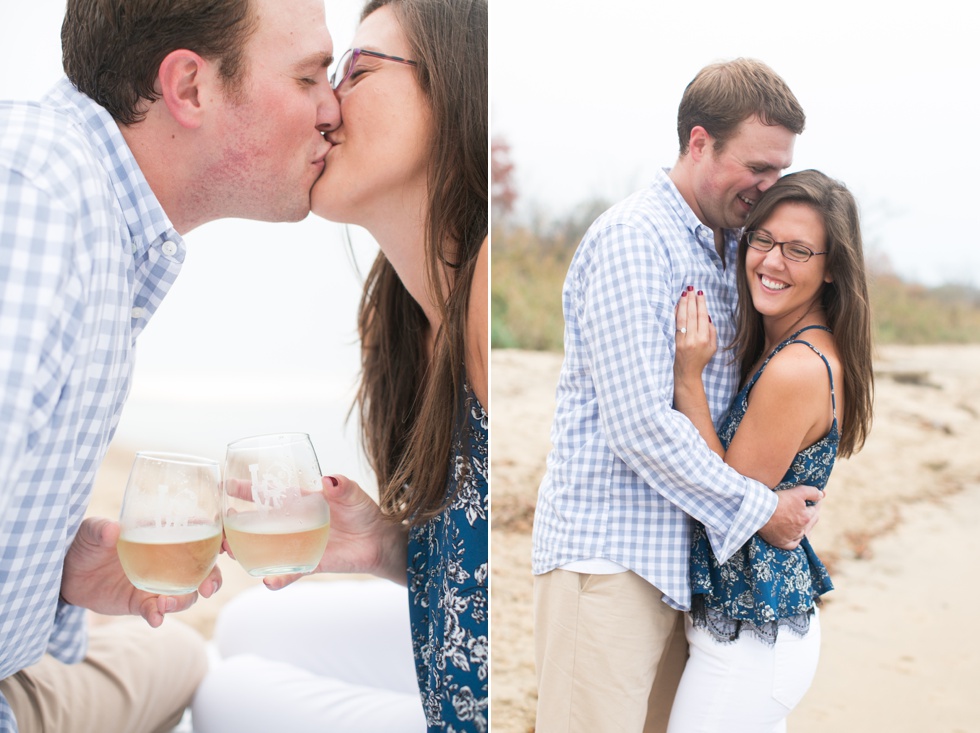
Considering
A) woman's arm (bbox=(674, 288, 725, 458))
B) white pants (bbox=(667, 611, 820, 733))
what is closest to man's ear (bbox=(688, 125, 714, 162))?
woman's arm (bbox=(674, 288, 725, 458))

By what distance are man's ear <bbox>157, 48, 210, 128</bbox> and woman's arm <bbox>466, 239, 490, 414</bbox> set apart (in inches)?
16.5

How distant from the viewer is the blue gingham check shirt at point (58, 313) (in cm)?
84

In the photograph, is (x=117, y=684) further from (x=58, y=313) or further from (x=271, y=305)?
(x=58, y=313)

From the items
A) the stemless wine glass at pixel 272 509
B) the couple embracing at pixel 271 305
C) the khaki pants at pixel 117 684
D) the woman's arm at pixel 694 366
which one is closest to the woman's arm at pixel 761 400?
the woman's arm at pixel 694 366

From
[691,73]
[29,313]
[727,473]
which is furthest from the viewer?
[691,73]

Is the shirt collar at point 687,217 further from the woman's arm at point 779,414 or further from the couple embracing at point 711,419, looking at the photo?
the woman's arm at point 779,414

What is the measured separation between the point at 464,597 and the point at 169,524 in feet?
1.43

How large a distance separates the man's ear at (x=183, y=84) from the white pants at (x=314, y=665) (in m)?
0.92

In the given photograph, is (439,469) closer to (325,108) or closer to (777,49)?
(325,108)

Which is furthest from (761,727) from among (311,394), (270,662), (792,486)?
(311,394)

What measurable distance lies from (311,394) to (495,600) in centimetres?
126

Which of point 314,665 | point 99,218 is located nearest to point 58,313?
point 99,218

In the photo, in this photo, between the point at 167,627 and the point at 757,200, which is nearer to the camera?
the point at 757,200

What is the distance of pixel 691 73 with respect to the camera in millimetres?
1506
